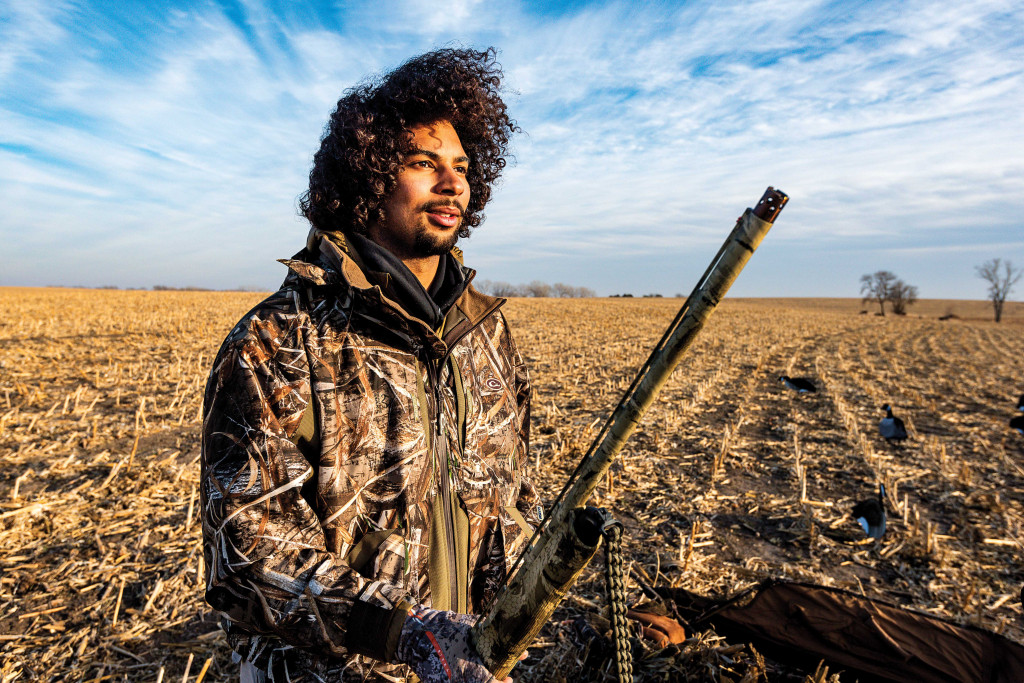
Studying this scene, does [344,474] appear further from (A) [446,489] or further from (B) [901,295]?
(B) [901,295]

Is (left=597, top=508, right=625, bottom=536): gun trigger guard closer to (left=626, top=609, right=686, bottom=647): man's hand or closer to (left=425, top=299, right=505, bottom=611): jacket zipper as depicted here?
(left=425, top=299, right=505, bottom=611): jacket zipper

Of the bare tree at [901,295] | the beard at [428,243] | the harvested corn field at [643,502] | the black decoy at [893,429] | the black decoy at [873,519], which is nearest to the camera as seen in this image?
the beard at [428,243]

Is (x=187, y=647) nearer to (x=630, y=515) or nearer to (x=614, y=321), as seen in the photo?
(x=630, y=515)

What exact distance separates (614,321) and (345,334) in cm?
2998

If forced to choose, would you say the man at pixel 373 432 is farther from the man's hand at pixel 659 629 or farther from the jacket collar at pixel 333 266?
the man's hand at pixel 659 629

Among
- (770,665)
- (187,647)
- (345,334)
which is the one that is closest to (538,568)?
(345,334)

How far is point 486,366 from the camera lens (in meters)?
2.45

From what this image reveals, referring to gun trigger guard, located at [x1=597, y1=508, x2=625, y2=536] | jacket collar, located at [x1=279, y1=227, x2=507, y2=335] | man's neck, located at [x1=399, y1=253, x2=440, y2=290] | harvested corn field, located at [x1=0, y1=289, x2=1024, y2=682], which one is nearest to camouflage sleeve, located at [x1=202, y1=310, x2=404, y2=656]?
jacket collar, located at [x1=279, y1=227, x2=507, y2=335]

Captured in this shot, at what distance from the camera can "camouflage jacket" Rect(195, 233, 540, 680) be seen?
5.02 feet

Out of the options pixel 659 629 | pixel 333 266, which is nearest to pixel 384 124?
pixel 333 266

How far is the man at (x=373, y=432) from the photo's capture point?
1525 mm

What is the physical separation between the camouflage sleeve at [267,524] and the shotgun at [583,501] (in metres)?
0.30

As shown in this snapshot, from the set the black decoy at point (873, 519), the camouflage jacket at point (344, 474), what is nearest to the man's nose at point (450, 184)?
the camouflage jacket at point (344, 474)

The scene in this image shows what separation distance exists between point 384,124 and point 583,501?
81.4 inches
